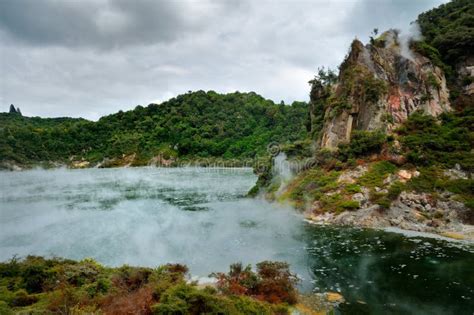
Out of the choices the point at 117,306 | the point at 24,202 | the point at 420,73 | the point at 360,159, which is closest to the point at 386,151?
the point at 360,159

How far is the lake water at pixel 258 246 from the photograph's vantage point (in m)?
19.2

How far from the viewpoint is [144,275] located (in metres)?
19.0

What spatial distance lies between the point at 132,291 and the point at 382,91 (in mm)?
42695

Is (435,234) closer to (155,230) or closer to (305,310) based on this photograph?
(305,310)

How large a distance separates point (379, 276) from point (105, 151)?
6531 inches

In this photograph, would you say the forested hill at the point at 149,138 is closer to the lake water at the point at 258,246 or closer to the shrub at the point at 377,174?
the shrub at the point at 377,174

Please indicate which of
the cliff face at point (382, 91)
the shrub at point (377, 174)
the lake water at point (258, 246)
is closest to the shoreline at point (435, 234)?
the lake water at point (258, 246)

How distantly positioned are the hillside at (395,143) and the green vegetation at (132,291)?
19.3 metres

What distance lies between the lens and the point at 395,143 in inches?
1683

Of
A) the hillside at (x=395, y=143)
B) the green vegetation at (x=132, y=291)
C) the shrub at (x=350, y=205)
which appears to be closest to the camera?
the green vegetation at (x=132, y=291)

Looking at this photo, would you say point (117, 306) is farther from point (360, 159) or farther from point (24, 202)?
point (24, 202)

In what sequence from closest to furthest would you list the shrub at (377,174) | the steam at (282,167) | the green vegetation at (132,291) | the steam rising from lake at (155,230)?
1. the green vegetation at (132,291)
2. the steam rising from lake at (155,230)
3. the shrub at (377,174)
4. the steam at (282,167)

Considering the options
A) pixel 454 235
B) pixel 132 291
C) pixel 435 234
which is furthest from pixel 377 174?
pixel 132 291

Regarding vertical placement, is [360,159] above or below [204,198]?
above
